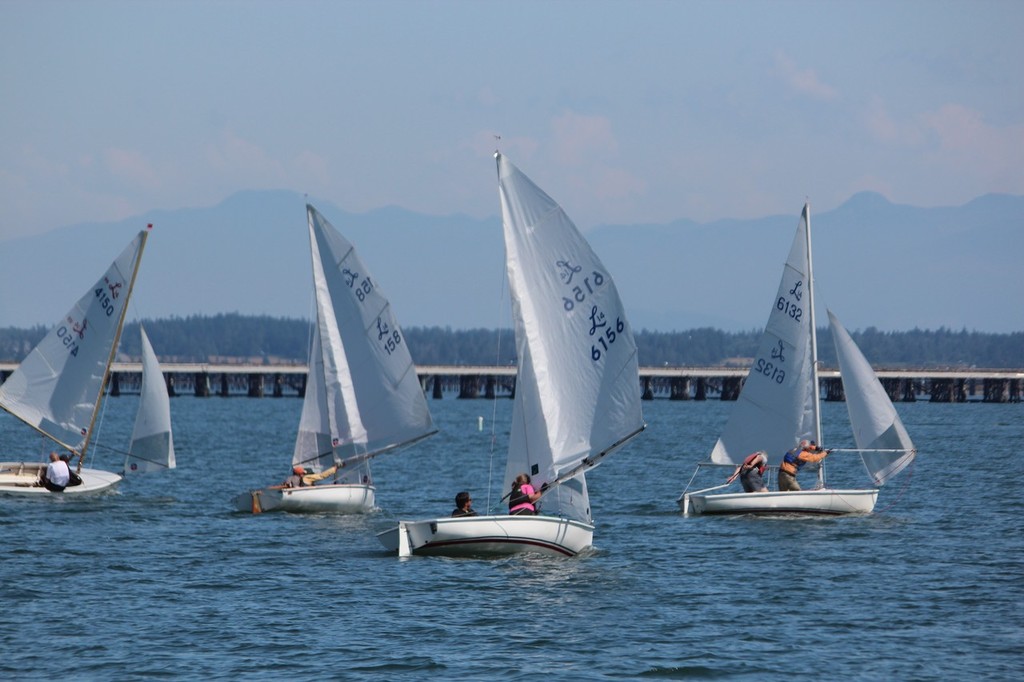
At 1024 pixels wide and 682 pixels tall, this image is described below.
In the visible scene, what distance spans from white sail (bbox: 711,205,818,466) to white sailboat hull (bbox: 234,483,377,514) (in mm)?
9284

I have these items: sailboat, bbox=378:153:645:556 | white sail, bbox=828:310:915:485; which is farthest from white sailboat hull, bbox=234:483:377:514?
white sail, bbox=828:310:915:485

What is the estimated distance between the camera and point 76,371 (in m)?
43.2

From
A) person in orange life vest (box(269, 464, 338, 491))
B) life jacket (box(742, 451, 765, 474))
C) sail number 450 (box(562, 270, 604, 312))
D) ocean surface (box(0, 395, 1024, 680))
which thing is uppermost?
sail number 450 (box(562, 270, 604, 312))

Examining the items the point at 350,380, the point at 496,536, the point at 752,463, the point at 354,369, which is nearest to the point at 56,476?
the point at 350,380

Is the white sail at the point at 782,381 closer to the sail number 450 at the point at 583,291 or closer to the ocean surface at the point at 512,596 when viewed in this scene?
the ocean surface at the point at 512,596

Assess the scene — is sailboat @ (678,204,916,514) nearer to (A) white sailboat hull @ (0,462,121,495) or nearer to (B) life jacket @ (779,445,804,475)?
(B) life jacket @ (779,445,804,475)

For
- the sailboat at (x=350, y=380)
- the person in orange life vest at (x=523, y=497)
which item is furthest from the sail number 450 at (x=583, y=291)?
the sailboat at (x=350, y=380)

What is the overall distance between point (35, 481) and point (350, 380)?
404 inches

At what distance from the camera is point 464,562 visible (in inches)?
1160

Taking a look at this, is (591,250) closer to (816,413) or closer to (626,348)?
(626,348)

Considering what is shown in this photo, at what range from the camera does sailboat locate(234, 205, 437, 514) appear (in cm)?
3816

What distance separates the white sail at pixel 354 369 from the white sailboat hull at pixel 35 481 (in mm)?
7493

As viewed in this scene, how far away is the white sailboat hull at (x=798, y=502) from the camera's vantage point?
120 ft

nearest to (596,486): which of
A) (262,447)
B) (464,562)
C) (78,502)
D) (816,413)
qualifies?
(816,413)
